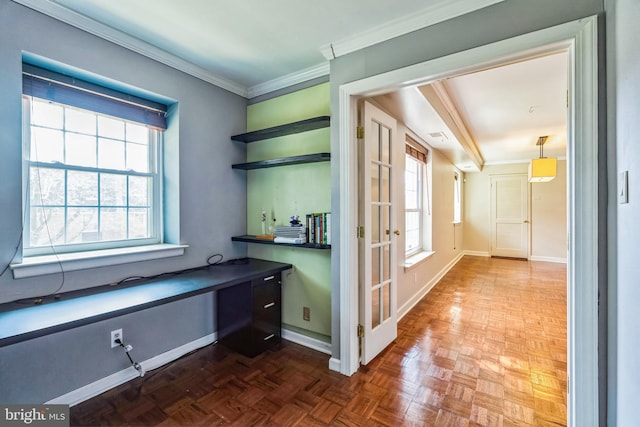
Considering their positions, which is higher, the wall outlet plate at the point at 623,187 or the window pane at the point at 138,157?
the window pane at the point at 138,157

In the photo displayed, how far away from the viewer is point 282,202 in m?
2.77

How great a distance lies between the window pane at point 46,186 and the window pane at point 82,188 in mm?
43

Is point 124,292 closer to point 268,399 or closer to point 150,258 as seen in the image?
point 150,258

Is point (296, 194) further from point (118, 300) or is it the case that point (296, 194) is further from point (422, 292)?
point (422, 292)

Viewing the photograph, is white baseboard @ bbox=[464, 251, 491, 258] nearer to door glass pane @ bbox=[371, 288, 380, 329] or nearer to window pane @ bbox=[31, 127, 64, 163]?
door glass pane @ bbox=[371, 288, 380, 329]

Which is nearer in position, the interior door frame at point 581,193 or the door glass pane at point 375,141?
the interior door frame at point 581,193

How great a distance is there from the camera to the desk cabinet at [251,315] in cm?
239

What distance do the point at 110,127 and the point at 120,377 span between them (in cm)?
183

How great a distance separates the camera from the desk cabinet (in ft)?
7.85

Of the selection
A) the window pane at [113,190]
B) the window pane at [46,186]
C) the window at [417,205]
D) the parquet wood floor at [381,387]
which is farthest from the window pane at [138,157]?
the window at [417,205]

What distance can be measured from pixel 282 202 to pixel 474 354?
7.22 feet

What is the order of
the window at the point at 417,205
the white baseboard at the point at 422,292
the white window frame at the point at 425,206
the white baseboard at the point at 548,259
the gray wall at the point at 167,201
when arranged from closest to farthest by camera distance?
the gray wall at the point at 167,201
the white baseboard at the point at 422,292
the window at the point at 417,205
the white window frame at the point at 425,206
the white baseboard at the point at 548,259

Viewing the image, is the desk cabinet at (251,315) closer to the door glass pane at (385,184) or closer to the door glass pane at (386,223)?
the door glass pane at (386,223)

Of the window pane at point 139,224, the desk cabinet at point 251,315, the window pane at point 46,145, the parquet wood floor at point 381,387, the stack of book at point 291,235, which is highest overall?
the window pane at point 46,145
